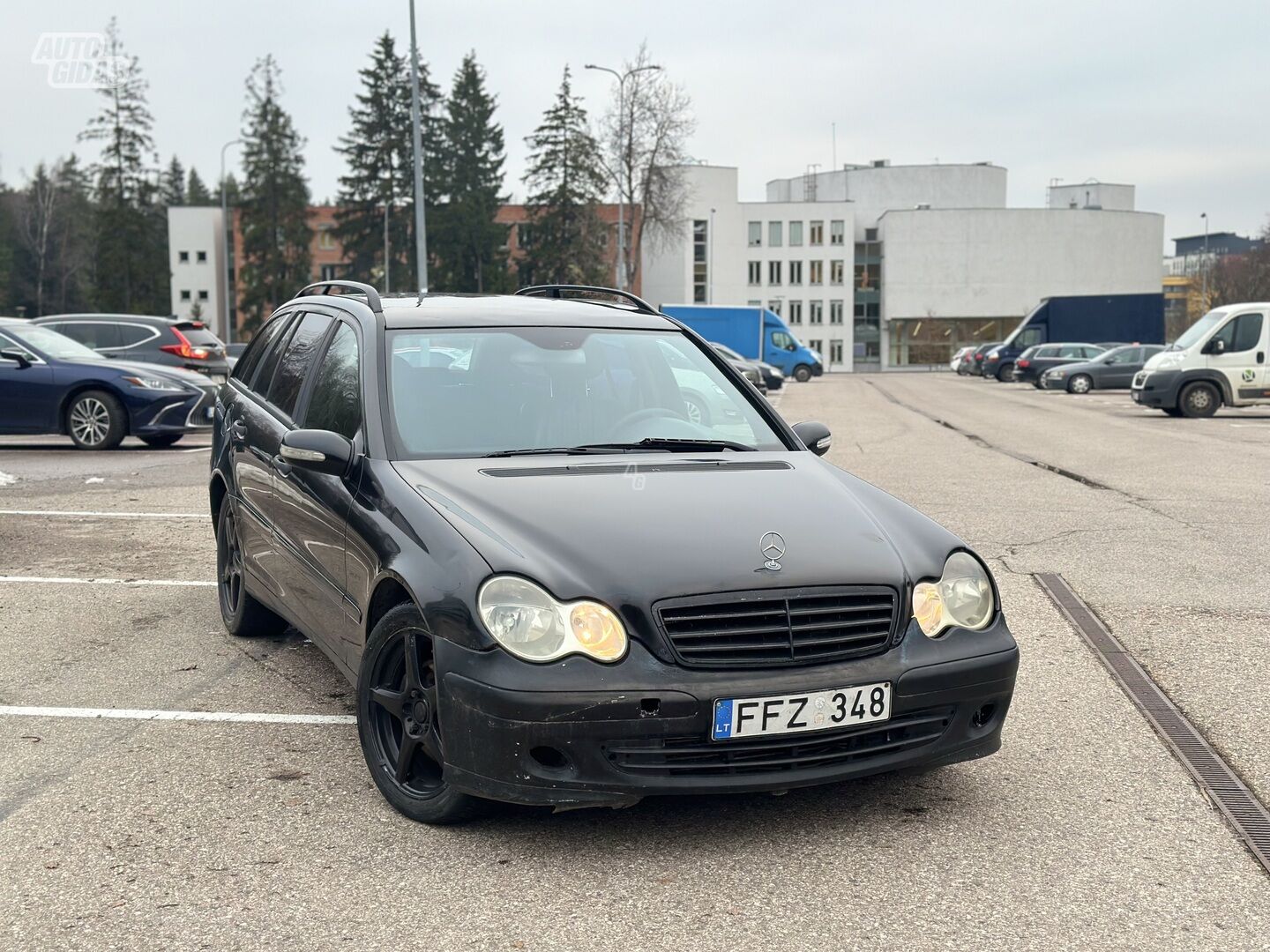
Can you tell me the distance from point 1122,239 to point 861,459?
99.9 metres

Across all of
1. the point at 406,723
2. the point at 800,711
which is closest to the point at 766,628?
the point at 800,711

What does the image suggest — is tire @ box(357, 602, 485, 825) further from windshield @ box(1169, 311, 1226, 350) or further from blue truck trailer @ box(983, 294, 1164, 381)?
blue truck trailer @ box(983, 294, 1164, 381)

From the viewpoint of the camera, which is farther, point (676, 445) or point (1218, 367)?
point (1218, 367)

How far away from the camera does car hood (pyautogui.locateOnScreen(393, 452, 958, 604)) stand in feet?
11.8

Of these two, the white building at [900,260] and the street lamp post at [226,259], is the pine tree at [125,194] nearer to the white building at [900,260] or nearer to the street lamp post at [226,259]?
the street lamp post at [226,259]

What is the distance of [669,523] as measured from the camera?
386 cm

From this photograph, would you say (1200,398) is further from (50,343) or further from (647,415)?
(647,415)

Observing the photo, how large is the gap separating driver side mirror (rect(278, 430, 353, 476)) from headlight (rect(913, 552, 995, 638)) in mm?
1904

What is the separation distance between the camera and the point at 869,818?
12.6ft

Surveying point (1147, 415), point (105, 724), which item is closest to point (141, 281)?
point (1147, 415)

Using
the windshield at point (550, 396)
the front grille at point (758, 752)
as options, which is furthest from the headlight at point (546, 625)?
the windshield at point (550, 396)

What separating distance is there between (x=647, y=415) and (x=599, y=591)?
149 cm

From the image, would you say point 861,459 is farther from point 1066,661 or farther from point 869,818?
point 869,818

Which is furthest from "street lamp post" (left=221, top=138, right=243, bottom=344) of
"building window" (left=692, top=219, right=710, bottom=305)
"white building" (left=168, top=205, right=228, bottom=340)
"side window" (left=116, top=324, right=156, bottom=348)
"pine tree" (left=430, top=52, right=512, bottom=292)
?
"side window" (left=116, top=324, right=156, bottom=348)
